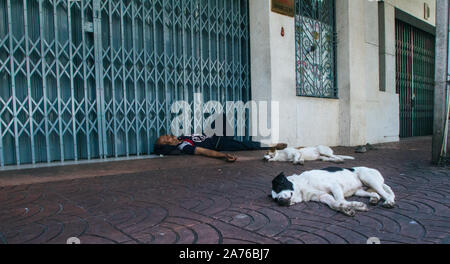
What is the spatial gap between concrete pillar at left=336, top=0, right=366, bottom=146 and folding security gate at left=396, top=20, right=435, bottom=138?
3449 millimetres

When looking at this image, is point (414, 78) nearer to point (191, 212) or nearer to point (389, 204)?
point (389, 204)

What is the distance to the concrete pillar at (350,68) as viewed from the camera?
7.86 m

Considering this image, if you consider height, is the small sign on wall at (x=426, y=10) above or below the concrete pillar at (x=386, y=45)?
above

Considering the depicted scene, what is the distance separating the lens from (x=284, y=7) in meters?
6.82

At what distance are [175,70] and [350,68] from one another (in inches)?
193

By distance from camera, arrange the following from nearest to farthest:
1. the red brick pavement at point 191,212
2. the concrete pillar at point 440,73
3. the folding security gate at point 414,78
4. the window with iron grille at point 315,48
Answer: the red brick pavement at point 191,212 < the concrete pillar at point 440,73 < the window with iron grille at point 315,48 < the folding security gate at point 414,78

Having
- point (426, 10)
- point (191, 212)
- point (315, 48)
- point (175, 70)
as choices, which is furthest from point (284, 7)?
point (426, 10)

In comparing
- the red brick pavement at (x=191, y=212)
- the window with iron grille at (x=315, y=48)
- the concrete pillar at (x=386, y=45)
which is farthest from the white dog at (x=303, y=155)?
the concrete pillar at (x=386, y=45)

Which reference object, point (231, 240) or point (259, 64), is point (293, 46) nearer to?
point (259, 64)

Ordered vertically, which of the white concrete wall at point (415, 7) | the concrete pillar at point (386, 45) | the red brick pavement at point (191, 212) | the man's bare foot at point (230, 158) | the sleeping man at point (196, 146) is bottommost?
the red brick pavement at point (191, 212)

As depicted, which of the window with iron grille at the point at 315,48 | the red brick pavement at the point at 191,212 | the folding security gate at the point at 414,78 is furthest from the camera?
the folding security gate at the point at 414,78

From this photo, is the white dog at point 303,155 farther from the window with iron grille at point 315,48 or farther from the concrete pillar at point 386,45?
the concrete pillar at point 386,45

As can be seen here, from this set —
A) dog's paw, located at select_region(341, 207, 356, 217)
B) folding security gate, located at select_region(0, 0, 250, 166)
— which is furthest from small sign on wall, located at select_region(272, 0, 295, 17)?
dog's paw, located at select_region(341, 207, 356, 217)

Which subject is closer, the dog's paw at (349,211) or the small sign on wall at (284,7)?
the dog's paw at (349,211)
